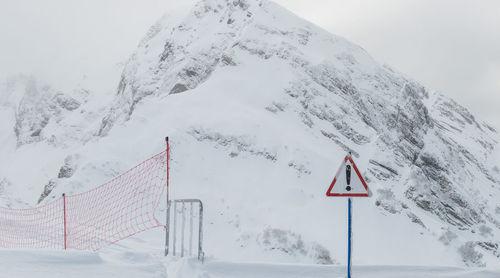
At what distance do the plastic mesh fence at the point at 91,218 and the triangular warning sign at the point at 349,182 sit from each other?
8.94 m

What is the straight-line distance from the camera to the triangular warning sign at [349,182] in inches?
336

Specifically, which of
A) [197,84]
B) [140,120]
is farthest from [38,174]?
[140,120]

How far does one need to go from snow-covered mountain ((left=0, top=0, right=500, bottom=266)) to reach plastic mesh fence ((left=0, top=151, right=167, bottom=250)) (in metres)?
1.49

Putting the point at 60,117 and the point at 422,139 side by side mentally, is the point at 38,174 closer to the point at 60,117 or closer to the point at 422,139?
the point at 60,117

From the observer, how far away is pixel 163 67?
183ft

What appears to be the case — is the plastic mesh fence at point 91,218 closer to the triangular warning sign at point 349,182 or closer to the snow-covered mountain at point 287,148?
the snow-covered mountain at point 287,148

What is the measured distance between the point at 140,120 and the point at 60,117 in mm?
71621

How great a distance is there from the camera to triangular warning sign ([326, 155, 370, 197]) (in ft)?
28.0

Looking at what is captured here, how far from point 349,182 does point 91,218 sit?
767 inches

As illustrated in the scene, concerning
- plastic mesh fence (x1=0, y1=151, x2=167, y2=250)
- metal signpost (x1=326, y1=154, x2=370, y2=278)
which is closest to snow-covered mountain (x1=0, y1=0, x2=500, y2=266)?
plastic mesh fence (x1=0, y1=151, x2=167, y2=250)

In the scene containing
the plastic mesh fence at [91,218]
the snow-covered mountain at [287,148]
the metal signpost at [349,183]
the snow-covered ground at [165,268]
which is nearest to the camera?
the metal signpost at [349,183]

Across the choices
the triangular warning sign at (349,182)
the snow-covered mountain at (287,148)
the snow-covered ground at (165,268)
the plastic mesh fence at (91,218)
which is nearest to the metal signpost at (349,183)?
the triangular warning sign at (349,182)

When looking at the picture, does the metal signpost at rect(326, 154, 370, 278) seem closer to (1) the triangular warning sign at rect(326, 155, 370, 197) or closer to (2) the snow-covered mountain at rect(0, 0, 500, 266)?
(1) the triangular warning sign at rect(326, 155, 370, 197)

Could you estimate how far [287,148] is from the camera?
114 feet
